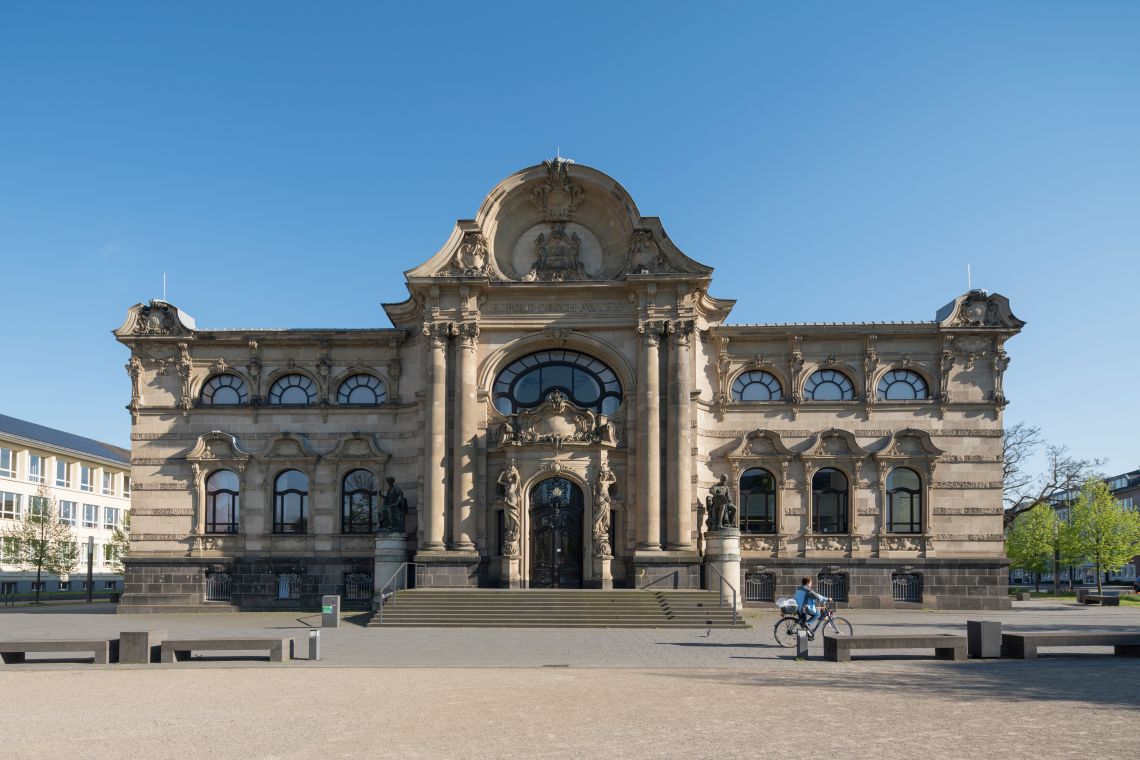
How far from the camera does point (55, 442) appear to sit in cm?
7481

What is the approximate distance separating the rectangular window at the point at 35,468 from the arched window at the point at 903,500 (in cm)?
Result: 5798

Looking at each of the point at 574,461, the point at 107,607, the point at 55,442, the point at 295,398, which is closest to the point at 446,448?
the point at 574,461

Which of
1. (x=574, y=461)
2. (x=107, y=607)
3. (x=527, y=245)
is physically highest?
(x=527, y=245)

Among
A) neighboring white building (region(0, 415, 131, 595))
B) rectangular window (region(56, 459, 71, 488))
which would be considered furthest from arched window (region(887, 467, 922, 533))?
rectangular window (region(56, 459, 71, 488))

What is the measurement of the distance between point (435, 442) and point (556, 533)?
5746mm

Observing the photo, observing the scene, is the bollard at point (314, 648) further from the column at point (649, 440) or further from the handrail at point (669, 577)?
the column at point (649, 440)

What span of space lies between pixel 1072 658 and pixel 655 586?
1654cm

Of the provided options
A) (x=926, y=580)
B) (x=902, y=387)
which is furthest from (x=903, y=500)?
(x=902, y=387)

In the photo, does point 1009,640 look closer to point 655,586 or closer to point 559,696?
point 559,696

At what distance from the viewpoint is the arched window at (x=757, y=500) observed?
40625 mm

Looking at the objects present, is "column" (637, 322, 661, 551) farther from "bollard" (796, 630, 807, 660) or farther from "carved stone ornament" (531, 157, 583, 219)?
"bollard" (796, 630, 807, 660)

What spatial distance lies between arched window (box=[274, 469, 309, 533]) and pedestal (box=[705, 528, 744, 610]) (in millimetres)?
16507

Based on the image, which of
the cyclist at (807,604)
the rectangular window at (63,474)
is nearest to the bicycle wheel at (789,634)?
the cyclist at (807,604)

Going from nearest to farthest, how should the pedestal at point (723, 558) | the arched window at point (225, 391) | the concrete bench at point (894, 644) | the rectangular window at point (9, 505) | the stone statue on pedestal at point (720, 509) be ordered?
the concrete bench at point (894, 644) < the pedestal at point (723, 558) < the stone statue on pedestal at point (720, 509) < the arched window at point (225, 391) < the rectangular window at point (9, 505)
